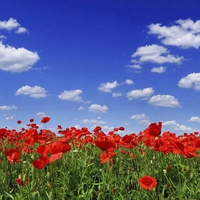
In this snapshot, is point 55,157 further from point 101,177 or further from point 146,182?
point 101,177

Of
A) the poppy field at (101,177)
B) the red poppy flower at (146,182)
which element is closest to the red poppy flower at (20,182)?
the poppy field at (101,177)

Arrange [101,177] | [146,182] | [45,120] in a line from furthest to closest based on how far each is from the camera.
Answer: [45,120]
[101,177]
[146,182]

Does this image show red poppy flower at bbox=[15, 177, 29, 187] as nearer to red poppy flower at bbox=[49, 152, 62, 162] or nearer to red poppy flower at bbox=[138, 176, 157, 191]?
red poppy flower at bbox=[49, 152, 62, 162]

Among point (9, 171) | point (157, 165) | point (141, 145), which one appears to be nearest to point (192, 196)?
point (157, 165)

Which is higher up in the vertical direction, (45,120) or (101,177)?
(45,120)

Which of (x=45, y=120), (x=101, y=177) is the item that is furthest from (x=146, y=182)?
(x=45, y=120)

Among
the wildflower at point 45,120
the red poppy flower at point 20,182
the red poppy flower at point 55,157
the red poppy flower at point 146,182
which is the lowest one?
the red poppy flower at point 20,182

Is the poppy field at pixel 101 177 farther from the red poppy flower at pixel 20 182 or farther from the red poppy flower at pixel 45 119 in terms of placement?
the red poppy flower at pixel 45 119

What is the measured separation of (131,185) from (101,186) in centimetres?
67

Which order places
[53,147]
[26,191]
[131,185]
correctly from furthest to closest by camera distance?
[131,185] < [26,191] < [53,147]

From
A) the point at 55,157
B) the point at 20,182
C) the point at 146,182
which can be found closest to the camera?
the point at 146,182

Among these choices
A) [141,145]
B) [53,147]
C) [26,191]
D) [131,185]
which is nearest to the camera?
[53,147]

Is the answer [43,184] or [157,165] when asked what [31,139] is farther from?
[157,165]

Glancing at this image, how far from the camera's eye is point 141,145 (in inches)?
306
